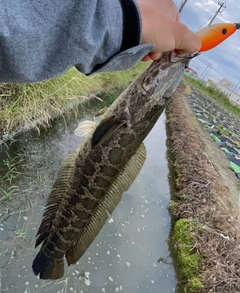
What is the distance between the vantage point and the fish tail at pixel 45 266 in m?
2.22

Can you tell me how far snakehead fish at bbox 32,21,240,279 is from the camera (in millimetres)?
1907

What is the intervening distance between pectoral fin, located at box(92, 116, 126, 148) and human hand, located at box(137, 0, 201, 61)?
78cm

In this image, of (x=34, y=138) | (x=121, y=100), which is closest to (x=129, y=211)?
(x=34, y=138)

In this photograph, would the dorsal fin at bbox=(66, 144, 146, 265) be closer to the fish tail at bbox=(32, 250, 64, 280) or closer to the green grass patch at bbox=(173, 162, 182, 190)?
the fish tail at bbox=(32, 250, 64, 280)

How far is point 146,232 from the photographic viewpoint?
13.8 feet

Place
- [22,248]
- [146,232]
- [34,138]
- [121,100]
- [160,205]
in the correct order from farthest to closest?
[160,205] < [34,138] < [146,232] < [22,248] < [121,100]

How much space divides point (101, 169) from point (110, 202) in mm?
327

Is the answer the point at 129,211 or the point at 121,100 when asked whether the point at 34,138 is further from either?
the point at 121,100

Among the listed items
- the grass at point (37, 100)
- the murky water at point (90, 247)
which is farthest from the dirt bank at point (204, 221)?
the grass at point (37, 100)

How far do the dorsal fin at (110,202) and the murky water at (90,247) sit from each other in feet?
2.59

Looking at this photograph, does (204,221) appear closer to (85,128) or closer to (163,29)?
(85,128)

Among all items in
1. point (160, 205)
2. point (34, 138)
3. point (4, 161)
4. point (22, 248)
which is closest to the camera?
point (22, 248)

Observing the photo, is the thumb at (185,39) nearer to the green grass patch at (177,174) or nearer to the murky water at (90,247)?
the murky water at (90,247)

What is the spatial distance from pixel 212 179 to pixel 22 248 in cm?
368
